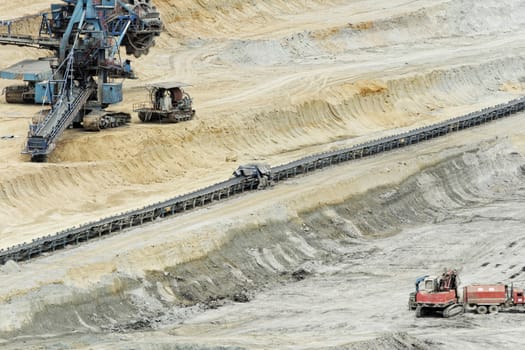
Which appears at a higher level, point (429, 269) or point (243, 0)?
point (243, 0)

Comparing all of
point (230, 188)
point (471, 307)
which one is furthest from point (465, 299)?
point (230, 188)

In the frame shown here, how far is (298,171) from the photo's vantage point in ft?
208

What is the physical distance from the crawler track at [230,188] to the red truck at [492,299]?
13.5 m

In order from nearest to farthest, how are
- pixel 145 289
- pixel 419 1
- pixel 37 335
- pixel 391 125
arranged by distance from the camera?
pixel 37 335 → pixel 145 289 → pixel 391 125 → pixel 419 1

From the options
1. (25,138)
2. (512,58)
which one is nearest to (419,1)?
(512,58)

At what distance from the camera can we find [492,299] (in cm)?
4738

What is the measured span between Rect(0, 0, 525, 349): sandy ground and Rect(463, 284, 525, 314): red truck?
59 centimetres

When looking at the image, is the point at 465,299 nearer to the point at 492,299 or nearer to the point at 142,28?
the point at 492,299

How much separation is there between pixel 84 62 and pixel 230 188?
40.3 ft

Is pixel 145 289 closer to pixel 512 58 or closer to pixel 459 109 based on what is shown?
pixel 459 109

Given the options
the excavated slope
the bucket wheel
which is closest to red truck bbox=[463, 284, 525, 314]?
the excavated slope

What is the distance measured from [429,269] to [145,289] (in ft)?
39.2

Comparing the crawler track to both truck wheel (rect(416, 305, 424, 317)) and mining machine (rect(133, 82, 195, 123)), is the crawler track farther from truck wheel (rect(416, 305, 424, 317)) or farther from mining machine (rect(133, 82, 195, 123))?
truck wheel (rect(416, 305, 424, 317))

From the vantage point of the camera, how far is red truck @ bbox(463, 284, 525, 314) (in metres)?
47.3
